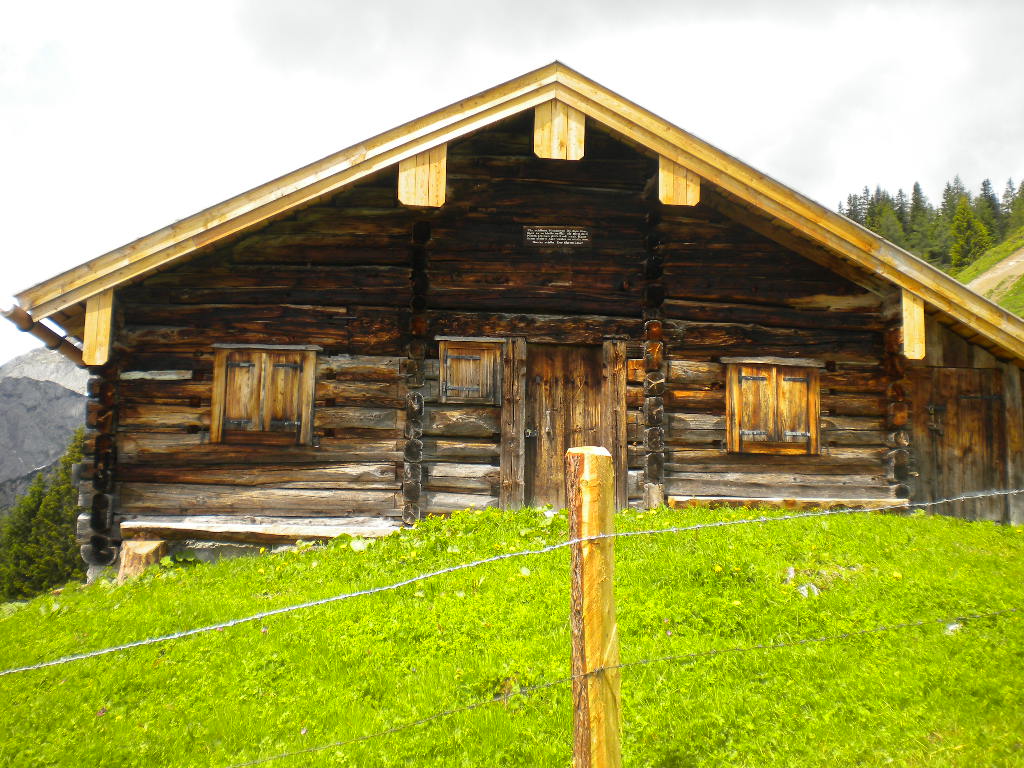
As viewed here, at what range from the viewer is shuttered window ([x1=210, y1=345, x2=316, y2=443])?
26.6ft

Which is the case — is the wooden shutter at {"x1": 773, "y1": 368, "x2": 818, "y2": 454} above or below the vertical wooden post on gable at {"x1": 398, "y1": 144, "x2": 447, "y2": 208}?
below

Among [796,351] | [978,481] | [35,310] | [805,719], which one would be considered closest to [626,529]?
[805,719]

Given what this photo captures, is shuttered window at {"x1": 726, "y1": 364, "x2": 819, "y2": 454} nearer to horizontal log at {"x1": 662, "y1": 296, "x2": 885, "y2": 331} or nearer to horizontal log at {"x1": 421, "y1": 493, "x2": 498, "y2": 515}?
horizontal log at {"x1": 662, "y1": 296, "x2": 885, "y2": 331}

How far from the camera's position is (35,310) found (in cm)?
711

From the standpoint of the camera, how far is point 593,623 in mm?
2518

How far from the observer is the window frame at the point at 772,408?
8.48 metres

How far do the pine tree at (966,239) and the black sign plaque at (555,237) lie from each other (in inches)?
2918

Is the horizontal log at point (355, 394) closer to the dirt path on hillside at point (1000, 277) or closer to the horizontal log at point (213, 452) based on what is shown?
the horizontal log at point (213, 452)

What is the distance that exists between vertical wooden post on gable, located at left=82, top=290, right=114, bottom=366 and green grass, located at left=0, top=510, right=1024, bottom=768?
2.77 m

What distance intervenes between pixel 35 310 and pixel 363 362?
12.4 feet

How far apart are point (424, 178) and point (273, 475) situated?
14.1 ft

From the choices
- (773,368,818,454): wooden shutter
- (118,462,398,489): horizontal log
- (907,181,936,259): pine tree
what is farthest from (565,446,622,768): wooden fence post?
(907,181,936,259): pine tree

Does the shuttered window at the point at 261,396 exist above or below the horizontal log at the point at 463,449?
above

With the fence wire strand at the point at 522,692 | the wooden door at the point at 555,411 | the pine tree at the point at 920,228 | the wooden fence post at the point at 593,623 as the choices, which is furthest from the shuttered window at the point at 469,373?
the pine tree at the point at 920,228
